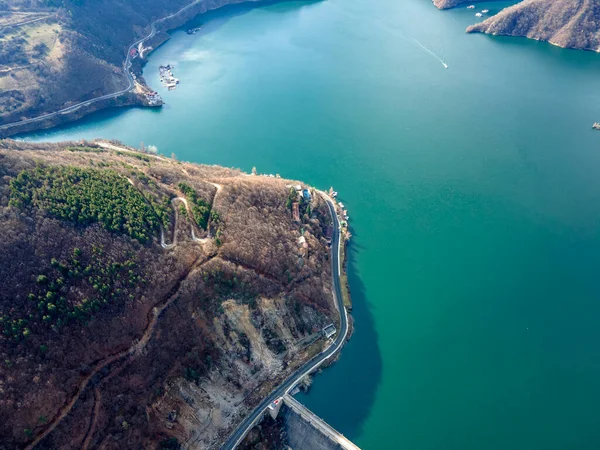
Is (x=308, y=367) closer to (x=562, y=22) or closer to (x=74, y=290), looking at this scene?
(x=74, y=290)

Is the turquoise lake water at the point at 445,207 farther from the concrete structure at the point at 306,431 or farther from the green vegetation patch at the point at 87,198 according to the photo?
the green vegetation patch at the point at 87,198

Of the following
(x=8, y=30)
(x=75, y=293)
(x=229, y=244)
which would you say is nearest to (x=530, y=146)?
(x=229, y=244)

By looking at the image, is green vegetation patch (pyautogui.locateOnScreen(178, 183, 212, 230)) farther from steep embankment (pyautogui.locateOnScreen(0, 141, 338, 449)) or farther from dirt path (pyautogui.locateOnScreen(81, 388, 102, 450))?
dirt path (pyautogui.locateOnScreen(81, 388, 102, 450))

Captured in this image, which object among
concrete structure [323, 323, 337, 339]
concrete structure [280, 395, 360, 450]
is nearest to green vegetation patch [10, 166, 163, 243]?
concrete structure [323, 323, 337, 339]

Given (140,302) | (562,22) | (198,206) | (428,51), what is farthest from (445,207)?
(562,22)

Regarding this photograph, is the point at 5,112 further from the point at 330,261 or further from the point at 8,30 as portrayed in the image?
the point at 330,261

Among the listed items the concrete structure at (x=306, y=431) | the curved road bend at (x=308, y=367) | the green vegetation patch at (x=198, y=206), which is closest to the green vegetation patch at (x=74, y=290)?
the green vegetation patch at (x=198, y=206)
